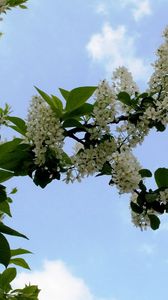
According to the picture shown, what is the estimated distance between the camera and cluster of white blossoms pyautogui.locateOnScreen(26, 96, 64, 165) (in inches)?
105

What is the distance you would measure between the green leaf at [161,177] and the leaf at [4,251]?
3.07 ft

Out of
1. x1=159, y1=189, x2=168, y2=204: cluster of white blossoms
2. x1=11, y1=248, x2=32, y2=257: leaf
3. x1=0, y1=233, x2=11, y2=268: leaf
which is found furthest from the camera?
x1=11, y1=248, x2=32, y2=257: leaf

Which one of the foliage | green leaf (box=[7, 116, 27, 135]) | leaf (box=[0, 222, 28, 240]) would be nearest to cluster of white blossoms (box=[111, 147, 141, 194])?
the foliage

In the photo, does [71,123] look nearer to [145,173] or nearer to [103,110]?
[103,110]

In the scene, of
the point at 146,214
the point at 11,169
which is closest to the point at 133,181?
the point at 146,214

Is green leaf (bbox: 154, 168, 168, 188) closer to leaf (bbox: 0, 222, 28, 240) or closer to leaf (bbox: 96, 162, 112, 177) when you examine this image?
leaf (bbox: 96, 162, 112, 177)

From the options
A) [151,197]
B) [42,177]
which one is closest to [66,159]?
[42,177]

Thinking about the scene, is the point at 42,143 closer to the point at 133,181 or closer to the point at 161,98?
A: the point at 133,181

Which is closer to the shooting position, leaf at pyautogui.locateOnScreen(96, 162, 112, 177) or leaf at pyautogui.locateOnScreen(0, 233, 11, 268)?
leaf at pyautogui.locateOnScreen(96, 162, 112, 177)

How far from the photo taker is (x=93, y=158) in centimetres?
276

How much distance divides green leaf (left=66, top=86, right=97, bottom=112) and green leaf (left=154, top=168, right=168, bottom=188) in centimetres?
58

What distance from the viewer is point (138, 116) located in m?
2.99

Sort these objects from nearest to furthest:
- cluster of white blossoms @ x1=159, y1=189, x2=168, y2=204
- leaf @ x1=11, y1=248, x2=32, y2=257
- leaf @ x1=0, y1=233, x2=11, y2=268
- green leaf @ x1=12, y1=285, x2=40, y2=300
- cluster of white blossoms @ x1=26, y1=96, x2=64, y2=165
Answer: cluster of white blossoms @ x1=26, y1=96, x2=64, y2=165 → cluster of white blossoms @ x1=159, y1=189, x2=168, y2=204 → leaf @ x1=0, y1=233, x2=11, y2=268 → green leaf @ x1=12, y1=285, x2=40, y2=300 → leaf @ x1=11, y1=248, x2=32, y2=257

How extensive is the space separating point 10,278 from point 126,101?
168 centimetres
